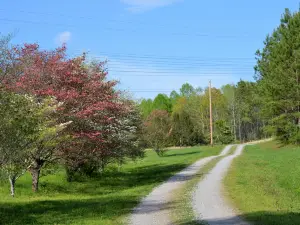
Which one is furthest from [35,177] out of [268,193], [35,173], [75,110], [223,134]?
[223,134]

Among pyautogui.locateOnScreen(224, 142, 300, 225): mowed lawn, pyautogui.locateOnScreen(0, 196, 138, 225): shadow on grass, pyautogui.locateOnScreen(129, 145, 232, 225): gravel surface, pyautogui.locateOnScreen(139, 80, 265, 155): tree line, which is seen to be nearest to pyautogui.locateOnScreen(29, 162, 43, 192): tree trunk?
pyautogui.locateOnScreen(0, 196, 138, 225): shadow on grass

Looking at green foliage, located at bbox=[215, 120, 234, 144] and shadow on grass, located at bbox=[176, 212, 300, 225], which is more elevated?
green foliage, located at bbox=[215, 120, 234, 144]

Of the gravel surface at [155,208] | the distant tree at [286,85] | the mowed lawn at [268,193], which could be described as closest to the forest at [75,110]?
the distant tree at [286,85]

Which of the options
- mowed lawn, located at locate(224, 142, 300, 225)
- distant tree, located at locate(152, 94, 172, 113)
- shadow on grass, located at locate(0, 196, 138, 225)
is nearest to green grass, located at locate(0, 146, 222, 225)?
shadow on grass, located at locate(0, 196, 138, 225)

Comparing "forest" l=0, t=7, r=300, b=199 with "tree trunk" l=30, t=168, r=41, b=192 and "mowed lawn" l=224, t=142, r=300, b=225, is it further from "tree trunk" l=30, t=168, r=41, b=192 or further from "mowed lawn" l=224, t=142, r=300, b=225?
"mowed lawn" l=224, t=142, r=300, b=225

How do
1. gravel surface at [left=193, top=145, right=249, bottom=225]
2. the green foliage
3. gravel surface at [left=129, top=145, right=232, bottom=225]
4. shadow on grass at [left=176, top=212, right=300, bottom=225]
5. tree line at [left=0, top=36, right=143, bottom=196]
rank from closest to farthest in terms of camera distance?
shadow on grass at [left=176, top=212, right=300, bottom=225] < gravel surface at [left=193, top=145, right=249, bottom=225] < gravel surface at [left=129, top=145, right=232, bottom=225] < tree line at [left=0, top=36, right=143, bottom=196] < the green foliage

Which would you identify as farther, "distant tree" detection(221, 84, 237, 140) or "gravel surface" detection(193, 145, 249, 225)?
"distant tree" detection(221, 84, 237, 140)

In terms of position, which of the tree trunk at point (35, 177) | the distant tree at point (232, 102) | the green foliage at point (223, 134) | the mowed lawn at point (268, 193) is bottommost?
the mowed lawn at point (268, 193)

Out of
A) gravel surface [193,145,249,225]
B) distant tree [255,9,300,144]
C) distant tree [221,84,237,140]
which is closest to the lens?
gravel surface [193,145,249,225]

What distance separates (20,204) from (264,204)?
9.60 m

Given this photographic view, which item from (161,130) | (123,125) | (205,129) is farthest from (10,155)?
(205,129)

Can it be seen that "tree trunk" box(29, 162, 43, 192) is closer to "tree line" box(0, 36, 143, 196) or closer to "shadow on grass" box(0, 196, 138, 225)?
"tree line" box(0, 36, 143, 196)

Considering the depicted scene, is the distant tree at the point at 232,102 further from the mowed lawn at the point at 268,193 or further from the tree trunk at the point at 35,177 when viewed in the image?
the tree trunk at the point at 35,177

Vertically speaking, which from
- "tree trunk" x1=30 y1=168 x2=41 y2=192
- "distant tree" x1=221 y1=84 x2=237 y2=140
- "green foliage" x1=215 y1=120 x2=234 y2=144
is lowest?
"tree trunk" x1=30 y1=168 x2=41 y2=192
